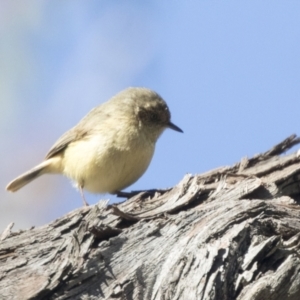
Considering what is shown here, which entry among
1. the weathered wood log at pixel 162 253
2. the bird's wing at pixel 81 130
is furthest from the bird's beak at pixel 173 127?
the weathered wood log at pixel 162 253

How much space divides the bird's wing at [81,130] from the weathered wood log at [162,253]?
2.14 m

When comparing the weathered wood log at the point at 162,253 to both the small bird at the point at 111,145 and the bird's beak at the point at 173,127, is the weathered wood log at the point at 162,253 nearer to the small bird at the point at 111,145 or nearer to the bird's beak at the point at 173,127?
the small bird at the point at 111,145

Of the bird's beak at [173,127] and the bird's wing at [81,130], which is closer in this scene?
the bird's wing at [81,130]

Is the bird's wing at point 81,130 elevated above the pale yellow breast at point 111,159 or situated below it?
above

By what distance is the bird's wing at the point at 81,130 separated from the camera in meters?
7.64

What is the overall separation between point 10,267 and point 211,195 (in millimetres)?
1714

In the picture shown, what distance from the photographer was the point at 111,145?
7230mm

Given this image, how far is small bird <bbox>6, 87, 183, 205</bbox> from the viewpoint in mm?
7203

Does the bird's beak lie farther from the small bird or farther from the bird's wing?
the bird's wing

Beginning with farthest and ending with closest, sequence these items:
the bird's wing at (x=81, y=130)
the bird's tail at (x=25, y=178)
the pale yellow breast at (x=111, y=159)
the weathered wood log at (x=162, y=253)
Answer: the bird's tail at (x=25, y=178), the bird's wing at (x=81, y=130), the pale yellow breast at (x=111, y=159), the weathered wood log at (x=162, y=253)

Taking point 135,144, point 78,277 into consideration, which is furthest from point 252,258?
point 135,144

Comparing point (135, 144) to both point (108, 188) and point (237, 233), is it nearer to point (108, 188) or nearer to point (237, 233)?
point (108, 188)

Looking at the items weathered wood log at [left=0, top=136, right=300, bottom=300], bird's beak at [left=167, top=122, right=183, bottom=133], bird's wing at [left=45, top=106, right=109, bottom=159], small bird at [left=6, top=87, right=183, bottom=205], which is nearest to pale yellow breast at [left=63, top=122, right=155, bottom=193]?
small bird at [left=6, top=87, right=183, bottom=205]

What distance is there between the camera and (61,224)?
5.23m
